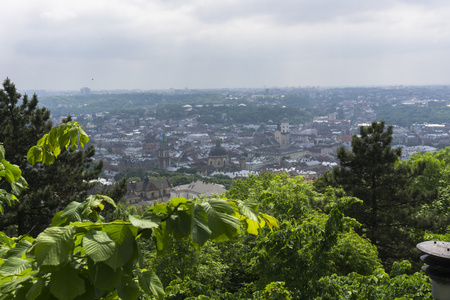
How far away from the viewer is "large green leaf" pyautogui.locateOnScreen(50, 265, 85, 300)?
163 centimetres

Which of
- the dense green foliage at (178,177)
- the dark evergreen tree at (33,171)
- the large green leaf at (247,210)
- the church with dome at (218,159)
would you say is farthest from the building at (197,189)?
the large green leaf at (247,210)

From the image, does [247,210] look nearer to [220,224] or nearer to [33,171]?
[220,224]

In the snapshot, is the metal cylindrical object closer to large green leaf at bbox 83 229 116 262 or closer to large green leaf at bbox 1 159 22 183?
large green leaf at bbox 83 229 116 262

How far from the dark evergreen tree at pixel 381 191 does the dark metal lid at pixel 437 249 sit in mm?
13635

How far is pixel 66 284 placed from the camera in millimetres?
1652

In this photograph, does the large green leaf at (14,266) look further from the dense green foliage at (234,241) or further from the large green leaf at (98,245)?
the large green leaf at (98,245)

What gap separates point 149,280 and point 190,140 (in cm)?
15545

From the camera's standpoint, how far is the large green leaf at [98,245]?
159 cm

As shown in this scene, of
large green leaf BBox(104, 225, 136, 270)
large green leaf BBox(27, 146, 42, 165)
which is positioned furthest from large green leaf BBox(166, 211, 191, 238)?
large green leaf BBox(27, 146, 42, 165)

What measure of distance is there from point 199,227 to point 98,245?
16.8 inches

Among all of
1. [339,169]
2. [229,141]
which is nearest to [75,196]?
[339,169]

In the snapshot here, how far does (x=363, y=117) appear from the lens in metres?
198

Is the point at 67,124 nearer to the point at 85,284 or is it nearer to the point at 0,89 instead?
the point at 85,284

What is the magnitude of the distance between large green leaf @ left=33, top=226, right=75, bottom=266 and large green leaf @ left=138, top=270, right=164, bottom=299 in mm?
535
